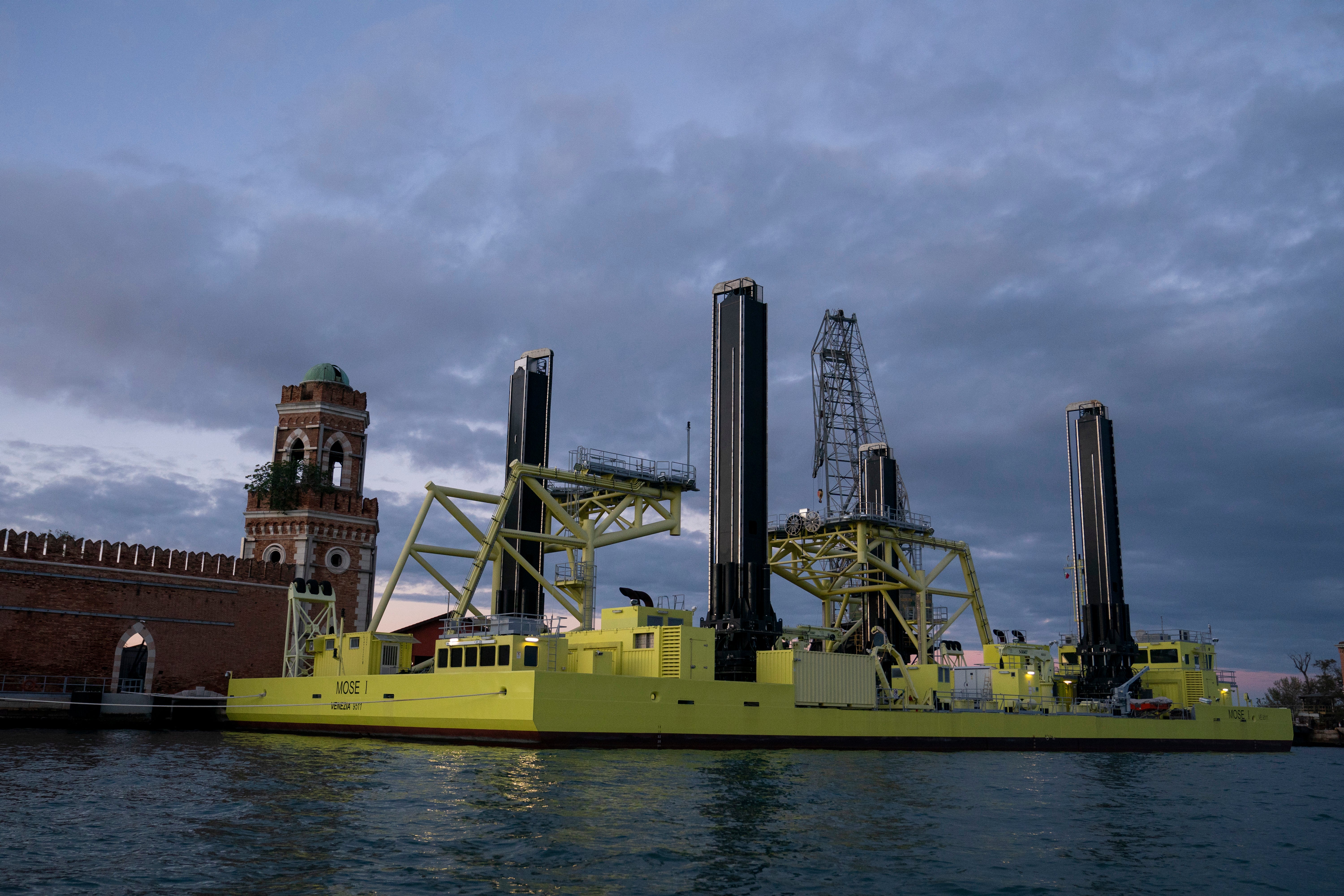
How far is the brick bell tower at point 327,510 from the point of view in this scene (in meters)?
57.0

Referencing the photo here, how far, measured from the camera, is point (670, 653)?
133 feet

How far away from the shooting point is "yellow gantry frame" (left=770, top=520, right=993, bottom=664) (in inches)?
2378

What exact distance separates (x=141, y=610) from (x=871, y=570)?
40562 mm

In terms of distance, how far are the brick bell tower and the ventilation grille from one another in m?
23.3

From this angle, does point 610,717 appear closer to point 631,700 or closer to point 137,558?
point 631,700

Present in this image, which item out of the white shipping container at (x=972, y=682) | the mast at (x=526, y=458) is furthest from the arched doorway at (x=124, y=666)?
the white shipping container at (x=972, y=682)

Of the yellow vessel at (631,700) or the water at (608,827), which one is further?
the yellow vessel at (631,700)

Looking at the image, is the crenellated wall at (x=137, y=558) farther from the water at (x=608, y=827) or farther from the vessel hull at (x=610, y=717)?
the water at (x=608, y=827)

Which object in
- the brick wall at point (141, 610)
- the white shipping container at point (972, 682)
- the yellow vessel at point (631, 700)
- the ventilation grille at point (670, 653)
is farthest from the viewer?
the white shipping container at point (972, 682)

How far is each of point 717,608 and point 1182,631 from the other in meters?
36.6

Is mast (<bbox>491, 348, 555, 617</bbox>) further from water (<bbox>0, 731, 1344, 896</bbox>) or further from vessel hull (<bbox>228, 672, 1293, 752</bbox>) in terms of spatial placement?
water (<bbox>0, 731, 1344, 896</bbox>)

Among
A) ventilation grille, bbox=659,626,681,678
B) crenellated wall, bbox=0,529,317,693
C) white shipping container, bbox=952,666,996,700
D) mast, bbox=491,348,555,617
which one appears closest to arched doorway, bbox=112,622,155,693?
crenellated wall, bbox=0,529,317,693

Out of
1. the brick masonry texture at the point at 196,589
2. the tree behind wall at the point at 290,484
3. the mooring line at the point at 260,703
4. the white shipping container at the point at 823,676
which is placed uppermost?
the tree behind wall at the point at 290,484

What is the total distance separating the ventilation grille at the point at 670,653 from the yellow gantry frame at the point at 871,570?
19.5 meters
